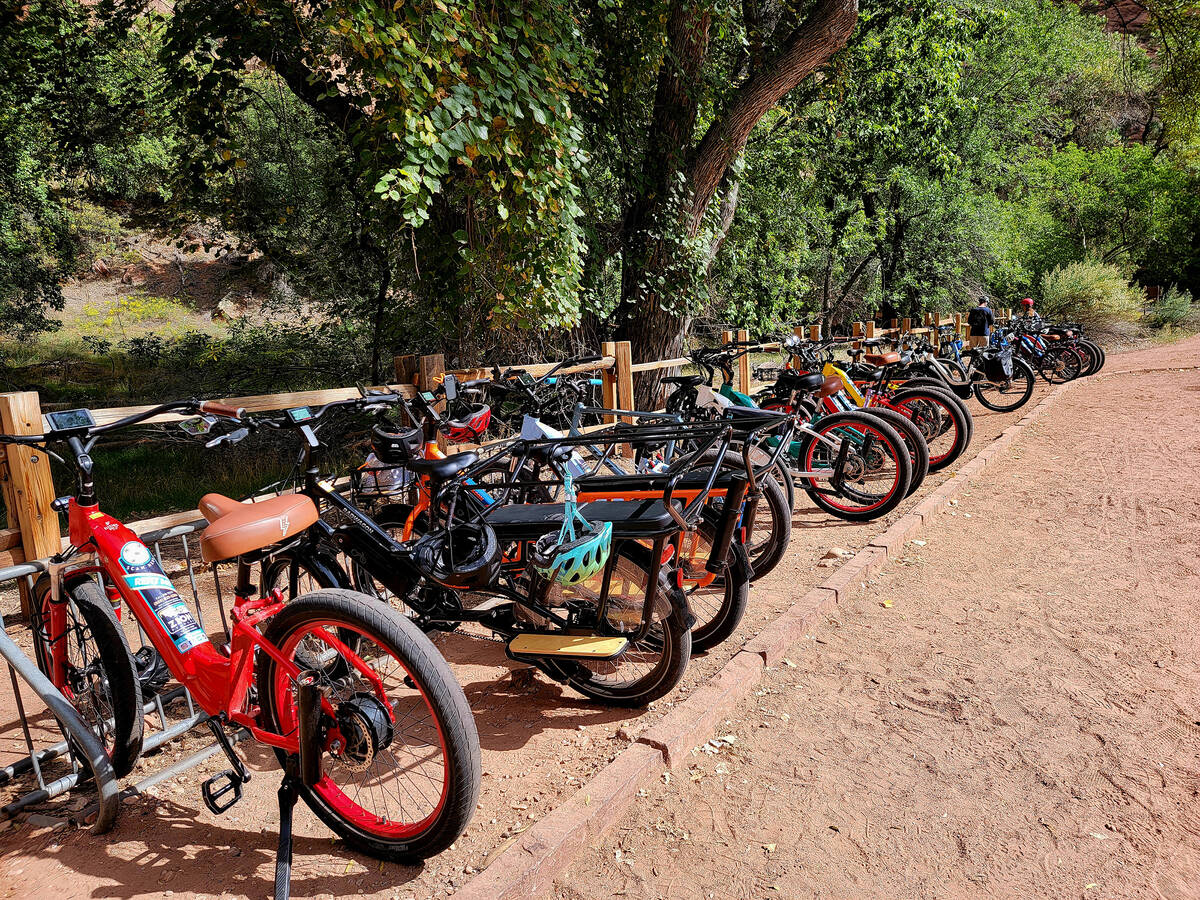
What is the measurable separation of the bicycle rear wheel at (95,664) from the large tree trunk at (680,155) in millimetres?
6949

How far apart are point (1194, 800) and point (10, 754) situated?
15.2ft

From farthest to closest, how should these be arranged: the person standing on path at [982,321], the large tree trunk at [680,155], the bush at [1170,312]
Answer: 1. the bush at [1170,312]
2. the person standing on path at [982,321]
3. the large tree trunk at [680,155]

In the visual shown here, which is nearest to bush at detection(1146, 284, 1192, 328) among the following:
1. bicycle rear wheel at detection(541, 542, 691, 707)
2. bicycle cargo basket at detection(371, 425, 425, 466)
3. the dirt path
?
the dirt path

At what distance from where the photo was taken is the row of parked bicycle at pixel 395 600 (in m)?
2.27

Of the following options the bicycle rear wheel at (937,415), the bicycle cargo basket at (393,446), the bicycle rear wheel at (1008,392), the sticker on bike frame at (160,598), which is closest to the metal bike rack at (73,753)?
the sticker on bike frame at (160,598)

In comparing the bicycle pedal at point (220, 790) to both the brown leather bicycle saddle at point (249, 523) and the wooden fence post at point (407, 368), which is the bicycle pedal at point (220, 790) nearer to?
the brown leather bicycle saddle at point (249, 523)

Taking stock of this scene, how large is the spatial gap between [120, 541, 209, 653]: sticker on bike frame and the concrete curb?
1.24 m

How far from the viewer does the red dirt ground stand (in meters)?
2.32

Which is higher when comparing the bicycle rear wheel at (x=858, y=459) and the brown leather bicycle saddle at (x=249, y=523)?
the brown leather bicycle saddle at (x=249, y=523)

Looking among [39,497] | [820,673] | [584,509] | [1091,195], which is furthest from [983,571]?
[1091,195]

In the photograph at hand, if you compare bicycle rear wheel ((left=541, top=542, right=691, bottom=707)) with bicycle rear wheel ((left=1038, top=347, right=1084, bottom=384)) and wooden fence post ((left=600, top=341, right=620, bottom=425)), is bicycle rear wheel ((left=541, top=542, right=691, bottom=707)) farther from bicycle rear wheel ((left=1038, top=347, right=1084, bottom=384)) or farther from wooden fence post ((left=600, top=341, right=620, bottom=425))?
bicycle rear wheel ((left=1038, top=347, right=1084, bottom=384))

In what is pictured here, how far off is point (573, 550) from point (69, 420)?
178 cm

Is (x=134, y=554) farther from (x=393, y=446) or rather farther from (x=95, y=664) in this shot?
(x=393, y=446)

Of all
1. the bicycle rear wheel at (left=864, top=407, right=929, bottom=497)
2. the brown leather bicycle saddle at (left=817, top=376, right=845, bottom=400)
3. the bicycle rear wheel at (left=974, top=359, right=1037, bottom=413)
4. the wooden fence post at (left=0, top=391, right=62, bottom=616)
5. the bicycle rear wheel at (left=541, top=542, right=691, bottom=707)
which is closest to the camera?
the bicycle rear wheel at (left=541, top=542, right=691, bottom=707)
